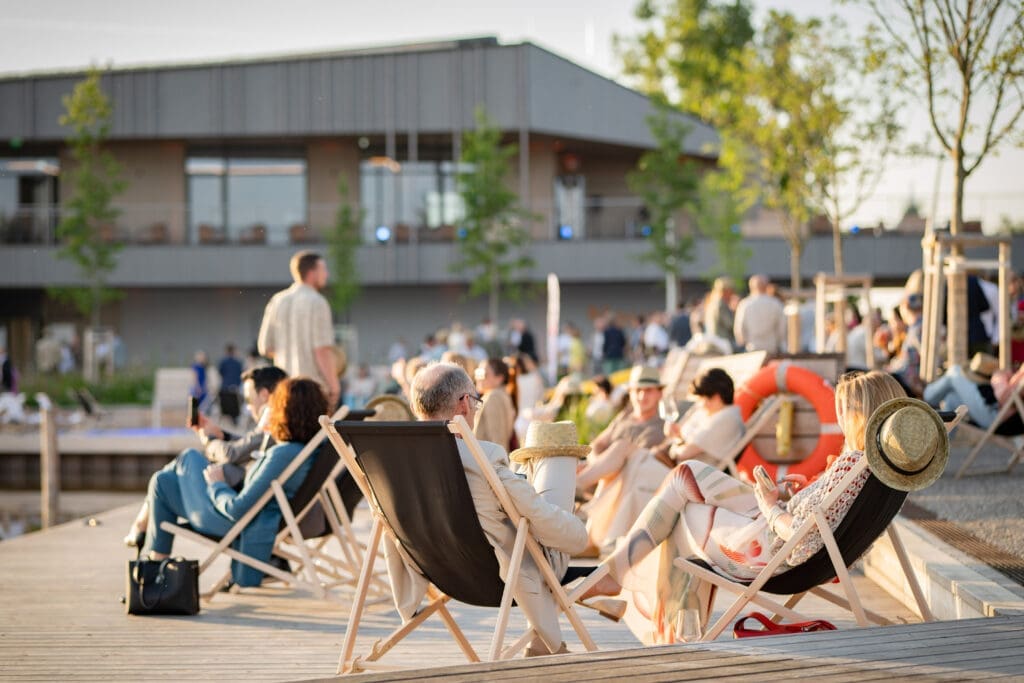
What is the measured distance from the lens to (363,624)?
577 centimetres

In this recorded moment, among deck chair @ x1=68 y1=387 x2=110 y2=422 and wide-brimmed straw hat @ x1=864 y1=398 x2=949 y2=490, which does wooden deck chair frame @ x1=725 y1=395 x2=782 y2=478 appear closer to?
wide-brimmed straw hat @ x1=864 y1=398 x2=949 y2=490

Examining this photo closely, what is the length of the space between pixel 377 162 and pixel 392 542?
30.9 m

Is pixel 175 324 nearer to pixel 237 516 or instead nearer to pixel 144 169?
pixel 144 169

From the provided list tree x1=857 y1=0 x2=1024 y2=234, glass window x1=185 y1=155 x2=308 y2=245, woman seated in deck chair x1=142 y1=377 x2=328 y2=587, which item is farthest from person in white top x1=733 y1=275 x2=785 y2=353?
glass window x1=185 y1=155 x2=308 y2=245

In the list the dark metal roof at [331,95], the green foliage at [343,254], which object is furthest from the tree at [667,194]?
the green foliage at [343,254]

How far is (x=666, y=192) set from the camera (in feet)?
103

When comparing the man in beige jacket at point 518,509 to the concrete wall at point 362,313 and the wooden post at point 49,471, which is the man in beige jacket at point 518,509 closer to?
the wooden post at point 49,471

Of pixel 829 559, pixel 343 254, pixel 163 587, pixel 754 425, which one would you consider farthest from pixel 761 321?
pixel 343 254

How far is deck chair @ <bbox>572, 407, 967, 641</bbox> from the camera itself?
14.2 ft

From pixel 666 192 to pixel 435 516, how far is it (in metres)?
27.5

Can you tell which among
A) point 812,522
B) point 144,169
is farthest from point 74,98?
point 812,522

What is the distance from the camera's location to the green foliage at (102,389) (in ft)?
76.2

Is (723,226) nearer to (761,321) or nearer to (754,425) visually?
(761,321)

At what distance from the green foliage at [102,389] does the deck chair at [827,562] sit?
1986 centimetres
